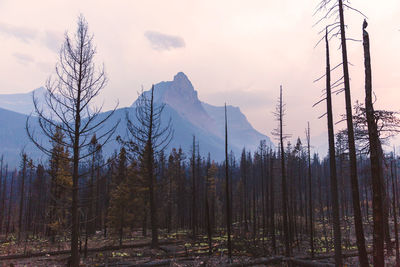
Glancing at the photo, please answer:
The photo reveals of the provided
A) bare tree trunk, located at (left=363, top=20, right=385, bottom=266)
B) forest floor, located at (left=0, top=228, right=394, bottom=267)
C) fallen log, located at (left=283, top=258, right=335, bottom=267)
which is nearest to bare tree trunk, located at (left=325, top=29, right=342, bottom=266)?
fallen log, located at (left=283, top=258, right=335, bottom=267)

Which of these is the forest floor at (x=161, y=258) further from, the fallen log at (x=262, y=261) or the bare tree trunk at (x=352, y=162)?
the bare tree trunk at (x=352, y=162)

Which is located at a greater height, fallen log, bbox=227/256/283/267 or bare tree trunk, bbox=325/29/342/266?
bare tree trunk, bbox=325/29/342/266

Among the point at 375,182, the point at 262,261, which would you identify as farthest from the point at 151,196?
the point at 375,182

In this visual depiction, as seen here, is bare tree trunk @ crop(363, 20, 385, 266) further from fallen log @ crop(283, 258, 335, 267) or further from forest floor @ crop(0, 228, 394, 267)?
forest floor @ crop(0, 228, 394, 267)

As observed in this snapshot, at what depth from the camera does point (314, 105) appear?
1283 centimetres

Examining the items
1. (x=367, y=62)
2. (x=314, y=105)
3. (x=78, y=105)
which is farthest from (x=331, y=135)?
(x=78, y=105)

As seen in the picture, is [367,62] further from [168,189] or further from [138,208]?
Answer: [168,189]

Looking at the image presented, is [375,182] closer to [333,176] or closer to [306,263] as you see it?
[333,176]

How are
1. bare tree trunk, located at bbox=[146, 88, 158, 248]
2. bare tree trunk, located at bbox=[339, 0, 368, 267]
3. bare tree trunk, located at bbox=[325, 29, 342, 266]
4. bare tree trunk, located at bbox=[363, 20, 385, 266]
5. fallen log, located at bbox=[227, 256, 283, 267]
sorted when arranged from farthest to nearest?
bare tree trunk, located at bbox=[146, 88, 158, 248] → fallen log, located at bbox=[227, 256, 283, 267] → bare tree trunk, located at bbox=[325, 29, 342, 266] → bare tree trunk, located at bbox=[339, 0, 368, 267] → bare tree trunk, located at bbox=[363, 20, 385, 266]

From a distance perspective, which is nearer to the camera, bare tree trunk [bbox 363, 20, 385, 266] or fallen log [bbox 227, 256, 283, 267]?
bare tree trunk [bbox 363, 20, 385, 266]

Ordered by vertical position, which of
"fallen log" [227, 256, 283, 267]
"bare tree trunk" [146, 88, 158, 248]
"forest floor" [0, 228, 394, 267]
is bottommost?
"forest floor" [0, 228, 394, 267]

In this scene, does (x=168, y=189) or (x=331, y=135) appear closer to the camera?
(x=331, y=135)

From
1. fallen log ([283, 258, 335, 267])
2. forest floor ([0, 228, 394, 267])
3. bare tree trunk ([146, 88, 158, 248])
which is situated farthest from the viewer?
bare tree trunk ([146, 88, 158, 248])

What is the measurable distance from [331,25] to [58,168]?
92.4 feet
